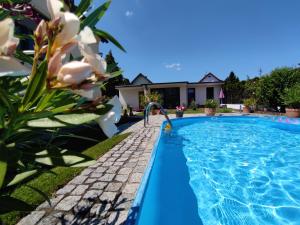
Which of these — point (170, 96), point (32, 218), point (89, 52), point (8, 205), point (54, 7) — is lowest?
point (32, 218)

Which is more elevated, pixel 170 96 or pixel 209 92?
pixel 209 92

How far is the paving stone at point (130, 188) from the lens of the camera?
3.50 meters

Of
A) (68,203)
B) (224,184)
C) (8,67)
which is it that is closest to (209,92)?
(224,184)

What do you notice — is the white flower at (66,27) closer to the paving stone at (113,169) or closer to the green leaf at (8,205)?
the green leaf at (8,205)

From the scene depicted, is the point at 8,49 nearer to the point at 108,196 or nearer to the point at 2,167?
the point at 2,167

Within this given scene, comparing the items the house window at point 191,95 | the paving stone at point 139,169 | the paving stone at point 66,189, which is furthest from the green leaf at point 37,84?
the house window at point 191,95

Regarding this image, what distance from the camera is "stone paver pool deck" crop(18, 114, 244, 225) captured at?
2.75 m

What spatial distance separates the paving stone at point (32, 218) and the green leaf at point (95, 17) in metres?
2.70

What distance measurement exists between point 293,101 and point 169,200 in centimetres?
1471

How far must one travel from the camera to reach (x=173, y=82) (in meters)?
26.3

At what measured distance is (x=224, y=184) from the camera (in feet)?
17.1

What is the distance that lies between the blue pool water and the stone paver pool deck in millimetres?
308

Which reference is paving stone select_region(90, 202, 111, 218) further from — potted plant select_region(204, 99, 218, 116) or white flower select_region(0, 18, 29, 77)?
potted plant select_region(204, 99, 218, 116)

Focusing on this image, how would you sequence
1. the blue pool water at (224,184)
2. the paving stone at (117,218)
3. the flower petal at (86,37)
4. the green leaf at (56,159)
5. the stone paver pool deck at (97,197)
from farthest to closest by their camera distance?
the blue pool water at (224,184)
the stone paver pool deck at (97,197)
the paving stone at (117,218)
the green leaf at (56,159)
the flower petal at (86,37)
